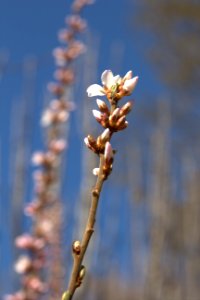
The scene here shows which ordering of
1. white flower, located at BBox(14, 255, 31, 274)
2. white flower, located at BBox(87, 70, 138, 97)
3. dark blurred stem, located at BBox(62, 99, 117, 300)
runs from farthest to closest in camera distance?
1. white flower, located at BBox(14, 255, 31, 274)
2. white flower, located at BBox(87, 70, 138, 97)
3. dark blurred stem, located at BBox(62, 99, 117, 300)

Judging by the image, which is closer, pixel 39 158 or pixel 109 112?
pixel 109 112

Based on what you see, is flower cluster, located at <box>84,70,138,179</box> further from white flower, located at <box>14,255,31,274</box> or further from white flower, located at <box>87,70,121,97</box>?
white flower, located at <box>14,255,31,274</box>

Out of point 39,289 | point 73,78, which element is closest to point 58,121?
point 73,78

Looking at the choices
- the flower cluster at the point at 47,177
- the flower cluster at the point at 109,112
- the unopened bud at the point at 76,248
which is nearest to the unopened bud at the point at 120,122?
the flower cluster at the point at 109,112

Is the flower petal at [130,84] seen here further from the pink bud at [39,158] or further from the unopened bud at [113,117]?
the pink bud at [39,158]

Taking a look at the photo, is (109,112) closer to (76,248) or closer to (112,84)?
(112,84)

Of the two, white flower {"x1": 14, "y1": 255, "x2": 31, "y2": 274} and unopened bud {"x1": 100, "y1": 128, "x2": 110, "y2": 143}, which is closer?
unopened bud {"x1": 100, "y1": 128, "x2": 110, "y2": 143}

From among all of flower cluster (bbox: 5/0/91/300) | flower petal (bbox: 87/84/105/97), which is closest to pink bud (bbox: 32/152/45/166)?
flower cluster (bbox: 5/0/91/300)

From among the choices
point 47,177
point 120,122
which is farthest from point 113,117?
point 47,177
